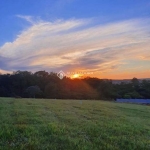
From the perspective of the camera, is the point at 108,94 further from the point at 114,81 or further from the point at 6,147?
the point at 6,147

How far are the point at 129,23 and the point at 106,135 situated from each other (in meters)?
10.7

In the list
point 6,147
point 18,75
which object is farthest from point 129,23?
point 18,75

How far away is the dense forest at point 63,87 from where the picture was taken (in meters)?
41.7

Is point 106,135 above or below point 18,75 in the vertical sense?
below

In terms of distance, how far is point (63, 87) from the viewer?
43000 millimetres

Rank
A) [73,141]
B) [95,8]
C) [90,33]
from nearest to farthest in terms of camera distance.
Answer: [73,141]
[95,8]
[90,33]

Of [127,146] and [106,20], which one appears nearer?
[127,146]

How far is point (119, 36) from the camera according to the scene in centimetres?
1869

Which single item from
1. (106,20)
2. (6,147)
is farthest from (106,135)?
(106,20)

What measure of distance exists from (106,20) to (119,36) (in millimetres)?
2915

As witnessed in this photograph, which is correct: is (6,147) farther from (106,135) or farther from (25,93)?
(25,93)

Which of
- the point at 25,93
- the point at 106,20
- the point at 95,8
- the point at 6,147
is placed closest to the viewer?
the point at 6,147

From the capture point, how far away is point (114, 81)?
168 ft

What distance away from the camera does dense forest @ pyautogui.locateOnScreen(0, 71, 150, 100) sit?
41.7 m
